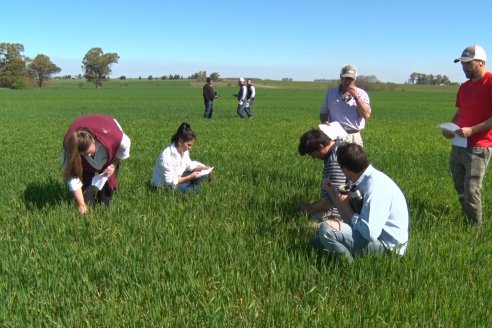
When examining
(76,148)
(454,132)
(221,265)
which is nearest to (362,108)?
(454,132)

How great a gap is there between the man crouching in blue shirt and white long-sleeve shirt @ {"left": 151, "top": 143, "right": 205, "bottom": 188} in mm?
2787

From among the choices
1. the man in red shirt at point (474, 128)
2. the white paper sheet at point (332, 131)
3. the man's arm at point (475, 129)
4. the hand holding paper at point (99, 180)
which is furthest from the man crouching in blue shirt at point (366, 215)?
the hand holding paper at point (99, 180)

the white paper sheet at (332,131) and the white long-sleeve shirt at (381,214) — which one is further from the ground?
the white paper sheet at (332,131)

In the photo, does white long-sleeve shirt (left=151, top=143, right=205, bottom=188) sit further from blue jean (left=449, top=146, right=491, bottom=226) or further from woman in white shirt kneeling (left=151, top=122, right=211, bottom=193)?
blue jean (left=449, top=146, right=491, bottom=226)

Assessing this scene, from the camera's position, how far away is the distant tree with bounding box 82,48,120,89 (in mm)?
128250

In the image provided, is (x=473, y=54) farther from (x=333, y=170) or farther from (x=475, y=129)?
(x=333, y=170)

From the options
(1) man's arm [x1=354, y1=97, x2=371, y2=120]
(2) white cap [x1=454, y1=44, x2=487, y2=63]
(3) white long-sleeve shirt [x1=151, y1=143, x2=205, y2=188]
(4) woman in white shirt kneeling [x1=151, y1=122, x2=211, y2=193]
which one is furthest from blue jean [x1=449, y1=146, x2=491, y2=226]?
(3) white long-sleeve shirt [x1=151, y1=143, x2=205, y2=188]

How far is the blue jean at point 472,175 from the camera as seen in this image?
489 cm

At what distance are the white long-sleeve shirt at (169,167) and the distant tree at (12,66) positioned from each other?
105373 millimetres

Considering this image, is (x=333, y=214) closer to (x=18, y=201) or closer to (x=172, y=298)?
(x=172, y=298)

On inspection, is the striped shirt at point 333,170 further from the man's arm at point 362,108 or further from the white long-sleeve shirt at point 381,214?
the man's arm at point 362,108

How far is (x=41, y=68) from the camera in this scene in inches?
4838

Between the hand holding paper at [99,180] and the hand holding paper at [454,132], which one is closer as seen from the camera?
the hand holding paper at [454,132]

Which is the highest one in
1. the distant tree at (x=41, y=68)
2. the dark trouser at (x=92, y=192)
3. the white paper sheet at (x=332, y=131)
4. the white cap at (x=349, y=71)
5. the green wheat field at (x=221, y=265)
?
the distant tree at (x=41, y=68)
